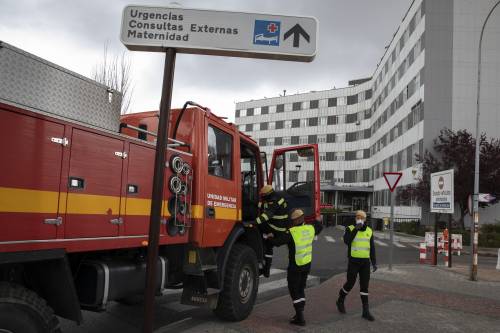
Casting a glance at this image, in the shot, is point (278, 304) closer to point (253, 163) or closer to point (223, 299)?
point (223, 299)

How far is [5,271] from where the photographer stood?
140 inches

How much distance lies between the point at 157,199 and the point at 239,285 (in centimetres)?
346

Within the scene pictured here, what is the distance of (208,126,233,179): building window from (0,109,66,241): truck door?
239 centimetres

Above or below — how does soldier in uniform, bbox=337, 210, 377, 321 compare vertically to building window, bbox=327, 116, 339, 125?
below

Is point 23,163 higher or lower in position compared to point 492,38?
lower

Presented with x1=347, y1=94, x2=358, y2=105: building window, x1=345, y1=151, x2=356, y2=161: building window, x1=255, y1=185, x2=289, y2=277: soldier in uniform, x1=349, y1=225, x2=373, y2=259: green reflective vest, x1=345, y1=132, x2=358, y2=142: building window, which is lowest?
x1=349, y1=225, x2=373, y2=259: green reflective vest

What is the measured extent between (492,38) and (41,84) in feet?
123

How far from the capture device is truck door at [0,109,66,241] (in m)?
3.11

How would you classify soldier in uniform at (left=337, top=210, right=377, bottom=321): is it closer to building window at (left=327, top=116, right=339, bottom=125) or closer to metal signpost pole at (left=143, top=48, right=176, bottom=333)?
metal signpost pole at (left=143, top=48, right=176, bottom=333)

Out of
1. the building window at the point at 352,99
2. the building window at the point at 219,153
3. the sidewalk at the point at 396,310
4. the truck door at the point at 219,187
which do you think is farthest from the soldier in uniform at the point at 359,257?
Result: the building window at the point at 352,99

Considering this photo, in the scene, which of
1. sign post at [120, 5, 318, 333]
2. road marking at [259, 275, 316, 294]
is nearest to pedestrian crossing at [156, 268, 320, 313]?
road marking at [259, 275, 316, 294]

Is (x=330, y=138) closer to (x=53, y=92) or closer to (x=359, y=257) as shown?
(x=359, y=257)

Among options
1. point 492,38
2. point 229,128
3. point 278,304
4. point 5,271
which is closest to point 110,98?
point 5,271

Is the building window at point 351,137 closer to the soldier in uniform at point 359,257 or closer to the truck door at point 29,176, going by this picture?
the soldier in uniform at point 359,257
